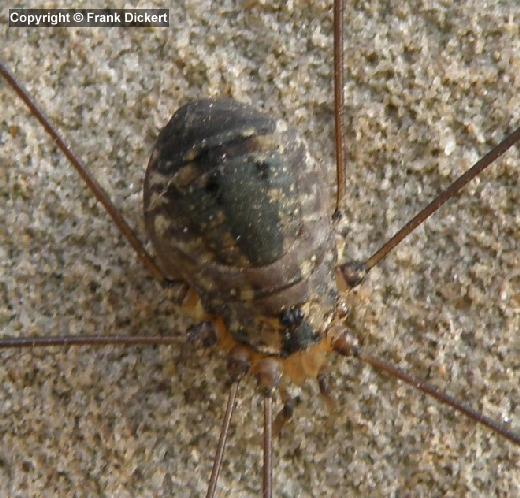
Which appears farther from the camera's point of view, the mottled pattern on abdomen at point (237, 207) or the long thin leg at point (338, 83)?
the long thin leg at point (338, 83)

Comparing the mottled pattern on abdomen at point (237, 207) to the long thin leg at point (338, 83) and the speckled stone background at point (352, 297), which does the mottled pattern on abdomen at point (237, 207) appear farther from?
the speckled stone background at point (352, 297)

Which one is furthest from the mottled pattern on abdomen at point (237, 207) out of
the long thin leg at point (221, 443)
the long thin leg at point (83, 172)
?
the long thin leg at point (221, 443)

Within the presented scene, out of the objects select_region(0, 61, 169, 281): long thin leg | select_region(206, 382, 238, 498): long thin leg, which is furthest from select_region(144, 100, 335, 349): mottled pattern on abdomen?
select_region(206, 382, 238, 498): long thin leg

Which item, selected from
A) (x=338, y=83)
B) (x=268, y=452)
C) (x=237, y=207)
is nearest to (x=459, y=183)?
(x=338, y=83)

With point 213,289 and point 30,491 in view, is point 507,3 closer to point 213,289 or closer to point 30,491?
point 213,289

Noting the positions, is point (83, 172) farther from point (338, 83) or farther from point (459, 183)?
point (459, 183)

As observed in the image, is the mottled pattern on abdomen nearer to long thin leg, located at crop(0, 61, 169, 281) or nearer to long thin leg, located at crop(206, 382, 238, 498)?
long thin leg, located at crop(0, 61, 169, 281)

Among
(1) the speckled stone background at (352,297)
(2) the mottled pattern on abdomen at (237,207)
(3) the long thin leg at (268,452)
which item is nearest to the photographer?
(2) the mottled pattern on abdomen at (237,207)

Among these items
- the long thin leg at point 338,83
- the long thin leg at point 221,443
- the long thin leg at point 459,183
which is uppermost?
the long thin leg at point 338,83

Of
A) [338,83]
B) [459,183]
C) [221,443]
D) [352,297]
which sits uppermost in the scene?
[338,83]
